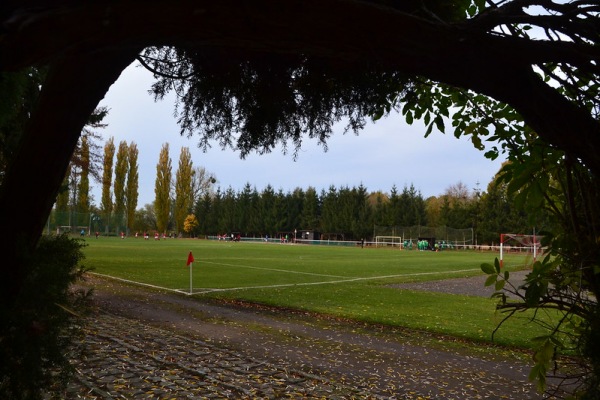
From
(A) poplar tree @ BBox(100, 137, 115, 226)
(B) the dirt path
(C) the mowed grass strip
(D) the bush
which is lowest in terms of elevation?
(C) the mowed grass strip

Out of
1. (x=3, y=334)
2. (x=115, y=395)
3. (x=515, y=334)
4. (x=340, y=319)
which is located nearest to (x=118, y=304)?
(x=340, y=319)

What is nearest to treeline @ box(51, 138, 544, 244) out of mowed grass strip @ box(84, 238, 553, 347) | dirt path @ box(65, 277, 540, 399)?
mowed grass strip @ box(84, 238, 553, 347)

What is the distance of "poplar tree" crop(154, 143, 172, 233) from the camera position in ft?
312

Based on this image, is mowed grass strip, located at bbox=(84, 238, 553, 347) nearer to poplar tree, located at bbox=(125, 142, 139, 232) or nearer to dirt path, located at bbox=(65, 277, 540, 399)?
dirt path, located at bbox=(65, 277, 540, 399)

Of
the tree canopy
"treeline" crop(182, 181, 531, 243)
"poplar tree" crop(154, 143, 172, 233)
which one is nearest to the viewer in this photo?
the tree canopy

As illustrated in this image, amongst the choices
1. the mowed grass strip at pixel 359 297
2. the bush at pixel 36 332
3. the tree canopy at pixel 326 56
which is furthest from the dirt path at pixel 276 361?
the tree canopy at pixel 326 56

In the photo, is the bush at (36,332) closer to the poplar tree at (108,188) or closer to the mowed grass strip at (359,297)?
the mowed grass strip at (359,297)

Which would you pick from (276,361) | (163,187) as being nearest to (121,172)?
(163,187)

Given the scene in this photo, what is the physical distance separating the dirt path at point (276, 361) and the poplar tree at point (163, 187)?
86.2 meters

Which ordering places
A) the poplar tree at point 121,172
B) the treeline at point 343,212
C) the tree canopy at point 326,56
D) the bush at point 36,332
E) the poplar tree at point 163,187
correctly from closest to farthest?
the tree canopy at point 326,56, the bush at point 36,332, the treeline at point 343,212, the poplar tree at point 121,172, the poplar tree at point 163,187

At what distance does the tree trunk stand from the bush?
0.28 feet

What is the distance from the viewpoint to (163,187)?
9538 centimetres

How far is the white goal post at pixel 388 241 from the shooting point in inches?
2995

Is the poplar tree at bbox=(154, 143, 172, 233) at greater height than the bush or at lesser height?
greater
